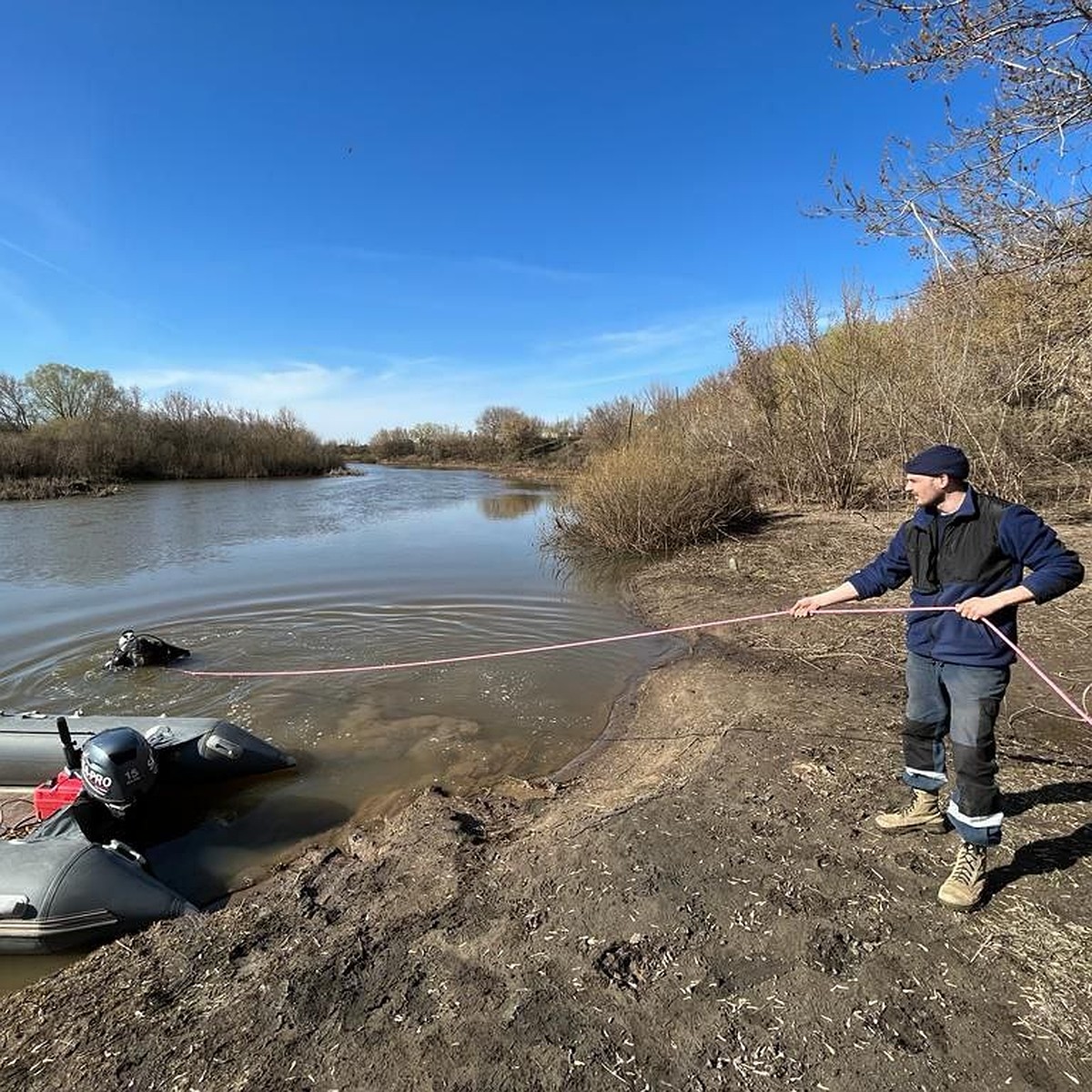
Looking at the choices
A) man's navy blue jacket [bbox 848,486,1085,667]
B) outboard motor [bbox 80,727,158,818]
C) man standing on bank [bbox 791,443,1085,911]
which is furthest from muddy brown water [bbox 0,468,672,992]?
man's navy blue jacket [bbox 848,486,1085,667]

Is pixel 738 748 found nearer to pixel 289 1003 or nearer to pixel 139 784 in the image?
pixel 289 1003

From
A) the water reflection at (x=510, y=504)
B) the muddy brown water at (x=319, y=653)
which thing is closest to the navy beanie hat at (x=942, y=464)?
the muddy brown water at (x=319, y=653)

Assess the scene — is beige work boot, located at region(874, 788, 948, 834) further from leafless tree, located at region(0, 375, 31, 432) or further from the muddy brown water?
leafless tree, located at region(0, 375, 31, 432)

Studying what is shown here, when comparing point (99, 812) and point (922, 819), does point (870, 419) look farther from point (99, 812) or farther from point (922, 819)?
point (99, 812)

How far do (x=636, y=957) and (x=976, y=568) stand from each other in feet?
7.16

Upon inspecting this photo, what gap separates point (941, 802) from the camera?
3557 mm

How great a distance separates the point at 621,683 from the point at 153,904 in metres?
4.89

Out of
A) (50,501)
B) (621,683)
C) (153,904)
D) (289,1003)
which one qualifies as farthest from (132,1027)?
(50,501)

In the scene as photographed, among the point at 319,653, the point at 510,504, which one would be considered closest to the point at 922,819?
the point at 319,653

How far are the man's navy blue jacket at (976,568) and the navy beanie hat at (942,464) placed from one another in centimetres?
11

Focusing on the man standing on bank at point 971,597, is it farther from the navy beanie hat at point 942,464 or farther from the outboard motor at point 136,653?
the outboard motor at point 136,653

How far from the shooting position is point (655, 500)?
1403 centimetres

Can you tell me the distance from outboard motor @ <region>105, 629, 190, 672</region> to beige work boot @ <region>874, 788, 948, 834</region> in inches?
302

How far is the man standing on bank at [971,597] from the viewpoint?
2.76 meters
